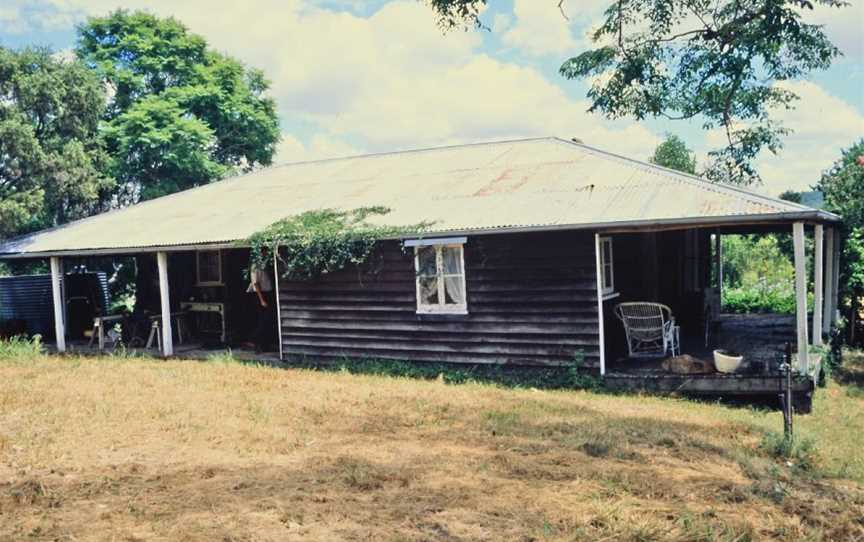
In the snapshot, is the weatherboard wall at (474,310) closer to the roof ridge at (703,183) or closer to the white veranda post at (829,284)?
the roof ridge at (703,183)

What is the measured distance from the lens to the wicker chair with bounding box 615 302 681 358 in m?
10.9

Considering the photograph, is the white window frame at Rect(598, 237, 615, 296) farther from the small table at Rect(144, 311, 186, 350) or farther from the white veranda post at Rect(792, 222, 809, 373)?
the small table at Rect(144, 311, 186, 350)

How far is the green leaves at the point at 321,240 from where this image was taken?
11.6 m

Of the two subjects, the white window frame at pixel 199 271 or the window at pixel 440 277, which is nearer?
the window at pixel 440 277

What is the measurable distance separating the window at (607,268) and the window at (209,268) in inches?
355

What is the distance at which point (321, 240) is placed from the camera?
468 inches

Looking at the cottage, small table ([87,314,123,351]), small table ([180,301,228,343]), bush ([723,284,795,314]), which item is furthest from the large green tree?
small table ([87,314,123,351])

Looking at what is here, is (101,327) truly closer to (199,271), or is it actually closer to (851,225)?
(199,271)

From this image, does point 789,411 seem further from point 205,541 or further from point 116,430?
point 116,430

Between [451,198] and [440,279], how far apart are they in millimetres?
1893

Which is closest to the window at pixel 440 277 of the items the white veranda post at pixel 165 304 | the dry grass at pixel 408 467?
the dry grass at pixel 408 467

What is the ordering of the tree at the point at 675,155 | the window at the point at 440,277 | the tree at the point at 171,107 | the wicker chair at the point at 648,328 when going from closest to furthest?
the wicker chair at the point at 648,328 → the window at the point at 440,277 → the tree at the point at 171,107 → the tree at the point at 675,155

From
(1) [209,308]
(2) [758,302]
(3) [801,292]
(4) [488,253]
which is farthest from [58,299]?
(2) [758,302]

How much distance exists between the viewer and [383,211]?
496 inches
